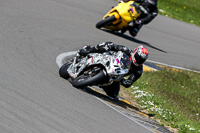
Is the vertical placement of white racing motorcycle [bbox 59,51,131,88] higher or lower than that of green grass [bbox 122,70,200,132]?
higher

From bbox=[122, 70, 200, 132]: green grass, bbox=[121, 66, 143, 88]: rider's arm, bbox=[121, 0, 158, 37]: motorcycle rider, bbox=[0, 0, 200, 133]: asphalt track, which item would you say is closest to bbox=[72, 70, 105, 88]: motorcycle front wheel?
→ bbox=[0, 0, 200, 133]: asphalt track

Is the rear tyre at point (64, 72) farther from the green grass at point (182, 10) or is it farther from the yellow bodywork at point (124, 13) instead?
the green grass at point (182, 10)

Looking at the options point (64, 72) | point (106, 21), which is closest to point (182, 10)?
point (106, 21)

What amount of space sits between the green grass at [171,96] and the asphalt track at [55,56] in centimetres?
166

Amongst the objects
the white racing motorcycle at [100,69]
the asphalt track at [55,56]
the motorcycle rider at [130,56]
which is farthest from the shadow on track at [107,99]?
the asphalt track at [55,56]

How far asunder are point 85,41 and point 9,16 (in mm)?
2316

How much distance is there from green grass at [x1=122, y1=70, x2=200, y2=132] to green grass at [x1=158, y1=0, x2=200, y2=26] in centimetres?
997

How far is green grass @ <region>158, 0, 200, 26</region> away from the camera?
73.9 feet

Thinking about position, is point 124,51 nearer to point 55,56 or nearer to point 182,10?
point 55,56

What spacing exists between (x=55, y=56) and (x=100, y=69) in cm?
247

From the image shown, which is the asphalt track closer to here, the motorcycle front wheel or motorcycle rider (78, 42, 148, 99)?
the motorcycle front wheel

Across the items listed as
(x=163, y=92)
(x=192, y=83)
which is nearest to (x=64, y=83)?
(x=163, y=92)

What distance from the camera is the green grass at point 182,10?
22516 millimetres

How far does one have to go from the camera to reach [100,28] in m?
14.8
